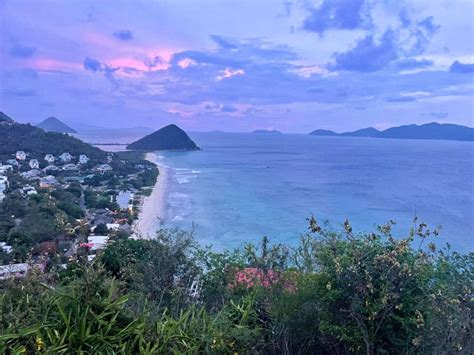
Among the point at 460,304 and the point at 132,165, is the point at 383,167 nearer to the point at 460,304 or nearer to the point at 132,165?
the point at 132,165

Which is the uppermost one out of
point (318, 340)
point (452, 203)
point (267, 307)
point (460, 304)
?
point (460, 304)

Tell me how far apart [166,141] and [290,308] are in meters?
74.7

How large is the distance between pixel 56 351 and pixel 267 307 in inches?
65.8

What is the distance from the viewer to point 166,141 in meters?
76.6

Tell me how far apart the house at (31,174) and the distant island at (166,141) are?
127 ft

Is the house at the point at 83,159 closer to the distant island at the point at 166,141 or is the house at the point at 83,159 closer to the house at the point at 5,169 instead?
the house at the point at 5,169

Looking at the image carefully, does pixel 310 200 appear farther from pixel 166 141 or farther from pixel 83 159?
pixel 166 141

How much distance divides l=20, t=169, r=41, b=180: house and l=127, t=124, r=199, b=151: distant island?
38803 mm

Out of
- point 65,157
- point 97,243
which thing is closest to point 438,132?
point 65,157

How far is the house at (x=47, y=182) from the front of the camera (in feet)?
92.5

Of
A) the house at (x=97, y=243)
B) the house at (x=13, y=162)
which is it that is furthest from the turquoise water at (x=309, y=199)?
the house at (x=13, y=162)

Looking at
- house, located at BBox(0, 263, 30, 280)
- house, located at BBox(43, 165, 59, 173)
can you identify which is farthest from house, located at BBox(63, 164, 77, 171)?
house, located at BBox(0, 263, 30, 280)

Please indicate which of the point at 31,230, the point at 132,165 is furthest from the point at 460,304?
the point at 132,165

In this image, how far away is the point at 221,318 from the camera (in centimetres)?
282
